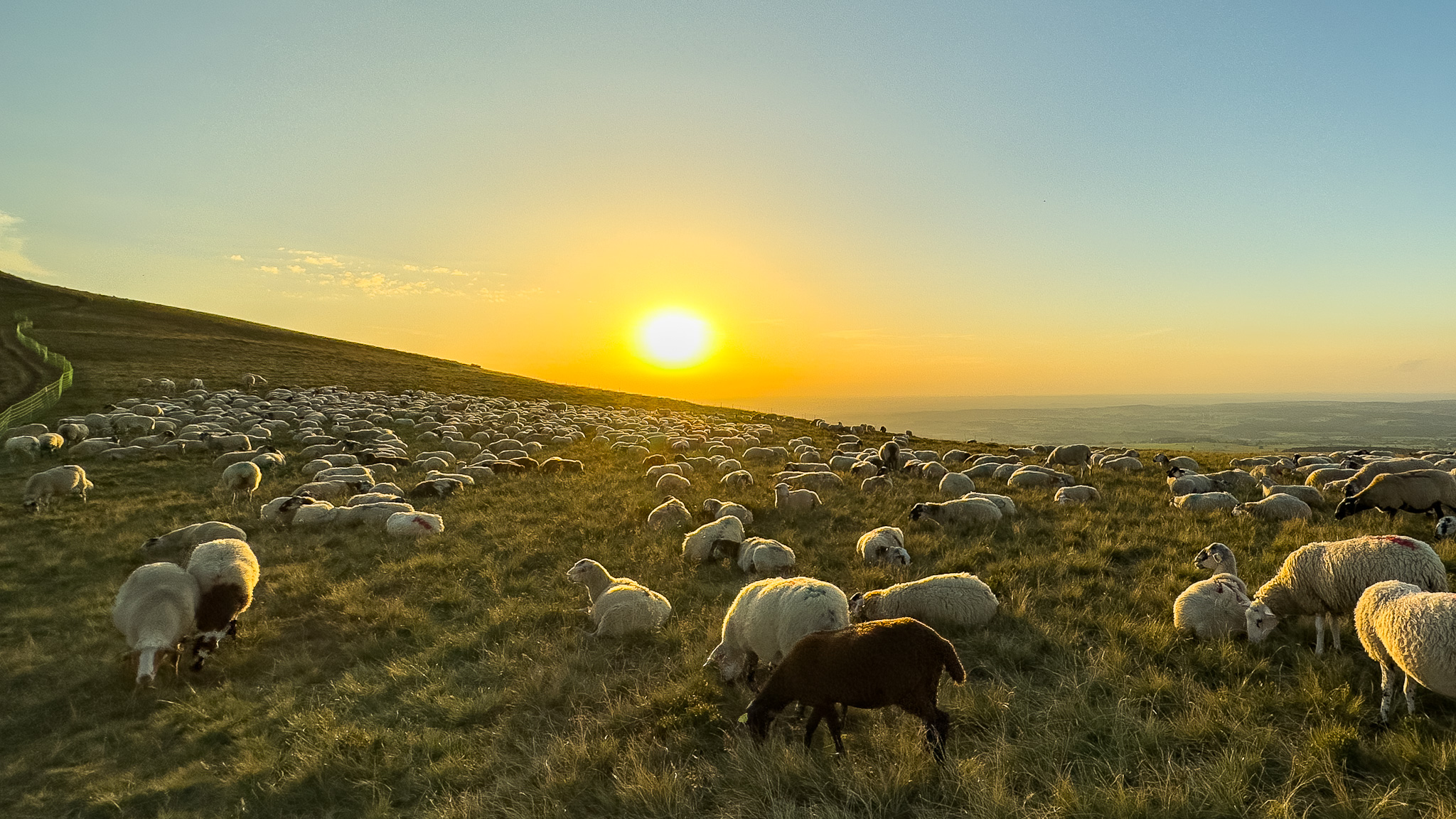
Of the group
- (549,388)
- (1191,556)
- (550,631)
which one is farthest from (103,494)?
(549,388)

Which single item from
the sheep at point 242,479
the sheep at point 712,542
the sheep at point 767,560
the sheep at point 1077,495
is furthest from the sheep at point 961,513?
the sheep at point 242,479

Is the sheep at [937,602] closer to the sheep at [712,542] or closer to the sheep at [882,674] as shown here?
the sheep at [882,674]

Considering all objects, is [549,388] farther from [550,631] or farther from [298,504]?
[550,631]

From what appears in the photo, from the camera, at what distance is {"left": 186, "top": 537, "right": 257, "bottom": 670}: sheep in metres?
7.62

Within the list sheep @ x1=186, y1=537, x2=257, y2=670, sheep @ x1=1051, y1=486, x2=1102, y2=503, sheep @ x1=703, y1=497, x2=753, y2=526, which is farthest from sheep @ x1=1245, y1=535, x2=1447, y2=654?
sheep @ x1=186, y1=537, x2=257, y2=670

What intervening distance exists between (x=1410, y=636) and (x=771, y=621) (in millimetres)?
4911

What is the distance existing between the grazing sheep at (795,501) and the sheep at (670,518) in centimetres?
263

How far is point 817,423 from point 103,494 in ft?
130

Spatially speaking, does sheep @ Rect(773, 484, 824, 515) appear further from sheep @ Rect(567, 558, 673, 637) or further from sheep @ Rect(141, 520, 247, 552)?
sheep @ Rect(141, 520, 247, 552)

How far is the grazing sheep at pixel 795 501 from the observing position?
48.6ft

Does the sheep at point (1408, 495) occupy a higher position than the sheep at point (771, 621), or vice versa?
the sheep at point (1408, 495)

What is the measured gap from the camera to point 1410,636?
4.30 meters

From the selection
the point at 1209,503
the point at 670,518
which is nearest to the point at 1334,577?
the point at 1209,503

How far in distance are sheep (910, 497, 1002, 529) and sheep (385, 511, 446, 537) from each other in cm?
1070
